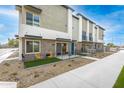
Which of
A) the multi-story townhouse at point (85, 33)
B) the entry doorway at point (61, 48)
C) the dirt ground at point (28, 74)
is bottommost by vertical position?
the dirt ground at point (28, 74)

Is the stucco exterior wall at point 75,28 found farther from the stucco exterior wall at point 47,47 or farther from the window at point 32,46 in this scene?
the window at point 32,46

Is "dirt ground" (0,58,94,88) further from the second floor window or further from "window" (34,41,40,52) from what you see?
the second floor window

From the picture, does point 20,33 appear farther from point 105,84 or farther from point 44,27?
point 105,84

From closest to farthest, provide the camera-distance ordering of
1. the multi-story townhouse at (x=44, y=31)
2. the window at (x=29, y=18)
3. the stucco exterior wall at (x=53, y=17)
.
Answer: the multi-story townhouse at (x=44, y=31) → the window at (x=29, y=18) → the stucco exterior wall at (x=53, y=17)

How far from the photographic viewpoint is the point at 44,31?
1252 centimetres

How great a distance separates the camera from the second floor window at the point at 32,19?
11.0m

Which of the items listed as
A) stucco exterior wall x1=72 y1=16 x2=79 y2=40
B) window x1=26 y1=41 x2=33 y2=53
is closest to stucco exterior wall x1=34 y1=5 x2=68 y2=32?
window x1=26 y1=41 x2=33 y2=53

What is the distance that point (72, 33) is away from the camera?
58.3ft

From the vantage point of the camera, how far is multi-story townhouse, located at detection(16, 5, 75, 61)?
1078 centimetres

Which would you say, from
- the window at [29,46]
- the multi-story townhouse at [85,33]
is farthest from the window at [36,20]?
the multi-story townhouse at [85,33]

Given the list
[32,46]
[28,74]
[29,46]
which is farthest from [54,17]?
[28,74]

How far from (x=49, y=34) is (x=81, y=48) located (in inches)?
346
